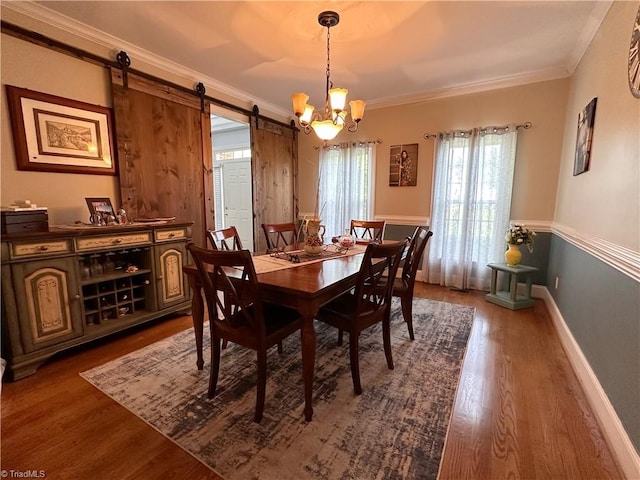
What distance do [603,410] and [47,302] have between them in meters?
3.40

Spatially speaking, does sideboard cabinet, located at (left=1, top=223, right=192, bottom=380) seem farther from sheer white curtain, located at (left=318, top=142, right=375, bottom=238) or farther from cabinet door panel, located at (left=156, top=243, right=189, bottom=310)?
sheer white curtain, located at (left=318, top=142, right=375, bottom=238)

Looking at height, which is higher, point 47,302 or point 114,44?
point 114,44

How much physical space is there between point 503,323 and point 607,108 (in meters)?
1.87

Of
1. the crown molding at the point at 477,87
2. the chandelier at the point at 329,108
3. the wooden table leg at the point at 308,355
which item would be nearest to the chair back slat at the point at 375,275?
the wooden table leg at the point at 308,355

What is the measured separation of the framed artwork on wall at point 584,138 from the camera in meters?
2.15

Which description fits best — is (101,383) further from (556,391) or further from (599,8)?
(599,8)

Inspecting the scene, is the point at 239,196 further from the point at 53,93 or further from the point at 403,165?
the point at 53,93

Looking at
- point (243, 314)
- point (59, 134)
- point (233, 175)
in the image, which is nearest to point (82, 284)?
point (59, 134)

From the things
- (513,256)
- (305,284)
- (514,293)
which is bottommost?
(514,293)

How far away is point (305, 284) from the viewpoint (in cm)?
153

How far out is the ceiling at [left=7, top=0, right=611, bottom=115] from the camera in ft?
6.91

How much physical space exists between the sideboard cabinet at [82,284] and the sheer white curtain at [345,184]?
237cm

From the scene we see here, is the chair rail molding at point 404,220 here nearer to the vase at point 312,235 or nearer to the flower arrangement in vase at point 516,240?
the flower arrangement in vase at point 516,240

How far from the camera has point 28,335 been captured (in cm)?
187
